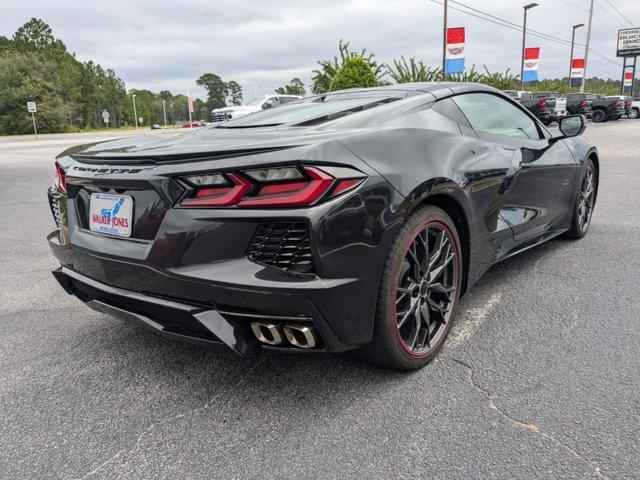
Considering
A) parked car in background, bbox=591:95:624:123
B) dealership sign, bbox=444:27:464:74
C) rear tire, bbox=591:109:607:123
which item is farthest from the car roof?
rear tire, bbox=591:109:607:123

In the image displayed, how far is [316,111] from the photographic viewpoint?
287 centimetres

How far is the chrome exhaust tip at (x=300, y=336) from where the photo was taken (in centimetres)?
189

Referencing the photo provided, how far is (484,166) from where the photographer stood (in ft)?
8.96

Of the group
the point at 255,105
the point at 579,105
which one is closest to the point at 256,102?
the point at 255,105

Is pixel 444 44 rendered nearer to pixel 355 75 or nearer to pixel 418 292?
pixel 355 75

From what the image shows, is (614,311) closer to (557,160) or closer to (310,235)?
(557,160)

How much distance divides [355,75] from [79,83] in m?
85.4

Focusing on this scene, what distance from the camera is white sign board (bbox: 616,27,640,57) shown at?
57375 millimetres

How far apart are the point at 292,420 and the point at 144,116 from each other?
136 metres

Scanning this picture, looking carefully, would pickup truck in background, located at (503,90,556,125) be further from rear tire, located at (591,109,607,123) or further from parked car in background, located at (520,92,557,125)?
rear tire, located at (591,109,607,123)

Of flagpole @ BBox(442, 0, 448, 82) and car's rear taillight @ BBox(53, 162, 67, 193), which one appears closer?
car's rear taillight @ BBox(53, 162, 67, 193)

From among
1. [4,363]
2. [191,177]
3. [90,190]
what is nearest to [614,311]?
[191,177]

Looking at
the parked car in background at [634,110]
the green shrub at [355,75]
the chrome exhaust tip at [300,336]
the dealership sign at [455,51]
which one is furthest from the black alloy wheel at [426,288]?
the parked car in background at [634,110]

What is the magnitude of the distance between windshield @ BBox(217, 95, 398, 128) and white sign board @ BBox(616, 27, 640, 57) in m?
68.5
